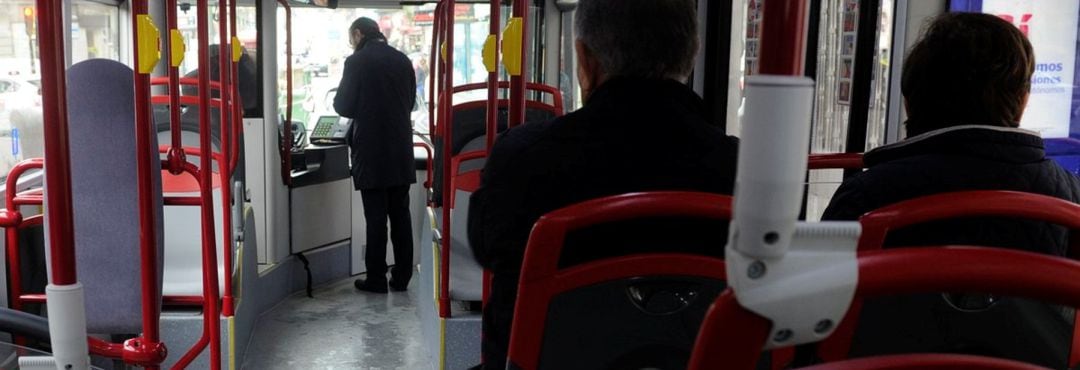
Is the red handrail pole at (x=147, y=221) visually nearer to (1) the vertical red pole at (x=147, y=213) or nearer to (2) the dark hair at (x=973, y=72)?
(1) the vertical red pole at (x=147, y=213)

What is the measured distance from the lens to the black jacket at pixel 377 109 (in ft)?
16.1

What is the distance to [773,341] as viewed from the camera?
0.58 m

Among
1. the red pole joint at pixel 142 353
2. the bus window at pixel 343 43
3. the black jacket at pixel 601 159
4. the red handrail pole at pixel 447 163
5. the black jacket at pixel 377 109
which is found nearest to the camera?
the black jacket at pixel 601 159

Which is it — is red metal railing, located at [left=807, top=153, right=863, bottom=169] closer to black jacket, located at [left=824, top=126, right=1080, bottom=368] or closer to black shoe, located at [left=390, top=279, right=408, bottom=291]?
black jacket, located at [left=824, top=126, right=1080, bottom=368]

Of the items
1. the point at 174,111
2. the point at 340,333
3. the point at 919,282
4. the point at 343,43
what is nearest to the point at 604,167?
the point at 919,282

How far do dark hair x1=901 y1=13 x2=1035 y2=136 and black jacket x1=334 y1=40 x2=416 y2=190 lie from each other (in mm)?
3588

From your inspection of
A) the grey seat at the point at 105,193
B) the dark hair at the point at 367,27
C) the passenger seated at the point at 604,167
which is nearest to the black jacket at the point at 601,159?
the passenger seated at the point at 604,167

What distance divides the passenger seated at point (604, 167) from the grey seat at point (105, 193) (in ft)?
3.27

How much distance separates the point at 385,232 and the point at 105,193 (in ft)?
10.0

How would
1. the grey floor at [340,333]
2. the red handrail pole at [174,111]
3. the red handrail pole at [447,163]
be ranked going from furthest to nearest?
the grey floor at [340,333] < the red handrail pole at [447,163] < the red handrail pole at [174,111]

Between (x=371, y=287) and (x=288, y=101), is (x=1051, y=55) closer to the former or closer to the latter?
(x=288, y=101)

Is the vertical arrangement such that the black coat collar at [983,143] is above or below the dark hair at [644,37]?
below

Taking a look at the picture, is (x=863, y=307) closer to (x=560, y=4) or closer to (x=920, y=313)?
(x=920, y=313)

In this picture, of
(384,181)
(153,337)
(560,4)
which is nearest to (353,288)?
(384,181)
